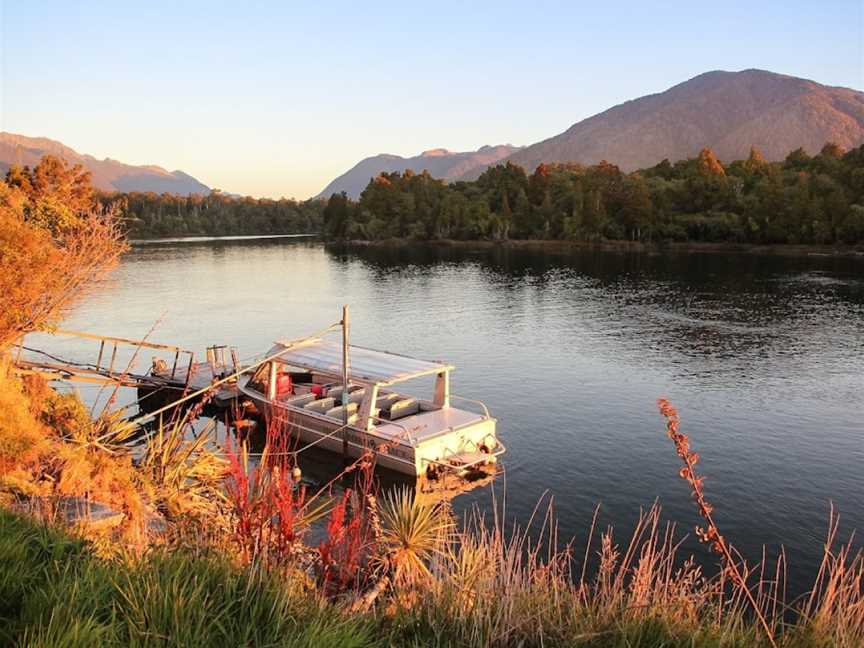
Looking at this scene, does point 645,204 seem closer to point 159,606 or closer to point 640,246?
point 640,246

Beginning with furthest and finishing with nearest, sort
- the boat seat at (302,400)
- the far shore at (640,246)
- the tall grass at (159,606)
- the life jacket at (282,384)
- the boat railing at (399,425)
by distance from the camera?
1. the far shore at (640,246)
2. the life jacket at (282,384)
3. the boat seat at (302,400)
4. the boat railing at (399,425)
5. the tall grass at (159,606)

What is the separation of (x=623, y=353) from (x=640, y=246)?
87.6 meters

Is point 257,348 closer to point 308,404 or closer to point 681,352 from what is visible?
point 308,404

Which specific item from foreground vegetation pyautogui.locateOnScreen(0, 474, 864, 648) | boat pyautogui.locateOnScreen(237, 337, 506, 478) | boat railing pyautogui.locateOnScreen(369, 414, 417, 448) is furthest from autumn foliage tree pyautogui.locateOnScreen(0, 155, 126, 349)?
foreground vegetation pyautogui.locateOnScreen(0, 474, 864, 648)

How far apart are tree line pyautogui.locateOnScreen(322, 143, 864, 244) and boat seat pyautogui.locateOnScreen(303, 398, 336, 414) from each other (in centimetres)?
10419

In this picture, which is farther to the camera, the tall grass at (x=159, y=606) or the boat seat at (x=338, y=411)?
the boat seat at (x=338, y=411)

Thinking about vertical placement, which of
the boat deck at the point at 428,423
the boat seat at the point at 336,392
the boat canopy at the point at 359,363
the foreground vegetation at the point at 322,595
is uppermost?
the foreground vegetation at the point at 322,595

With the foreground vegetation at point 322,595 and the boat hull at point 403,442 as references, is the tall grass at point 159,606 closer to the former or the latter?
the foreground vegetation at point 322,595

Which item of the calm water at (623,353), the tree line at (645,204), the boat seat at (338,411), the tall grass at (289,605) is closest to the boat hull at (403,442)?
the boat seat at (338,411)

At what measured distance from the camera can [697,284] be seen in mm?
78562

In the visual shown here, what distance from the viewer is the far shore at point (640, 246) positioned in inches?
4227

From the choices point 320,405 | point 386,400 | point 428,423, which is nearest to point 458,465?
point 428,423

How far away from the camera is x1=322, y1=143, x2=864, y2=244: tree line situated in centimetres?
11356

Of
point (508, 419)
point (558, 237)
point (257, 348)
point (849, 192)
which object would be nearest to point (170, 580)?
point (508, 419)
